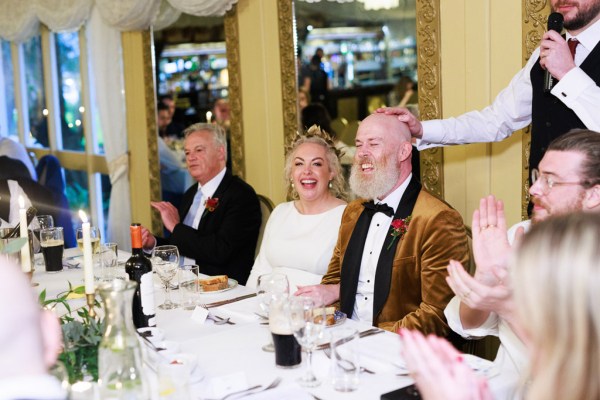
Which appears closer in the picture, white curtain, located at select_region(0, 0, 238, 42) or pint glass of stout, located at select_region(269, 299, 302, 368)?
pint glass of stout, located at select_region(269, 299, 302, 368)

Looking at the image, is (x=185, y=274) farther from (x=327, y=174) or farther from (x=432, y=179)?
(x=432, y=179)

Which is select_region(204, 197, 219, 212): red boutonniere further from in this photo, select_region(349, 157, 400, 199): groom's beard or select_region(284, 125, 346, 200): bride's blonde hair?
select_region(349, 157, 400, 199): groom's beard

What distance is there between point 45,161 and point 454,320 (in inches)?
183

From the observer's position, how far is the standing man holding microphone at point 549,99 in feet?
9.21

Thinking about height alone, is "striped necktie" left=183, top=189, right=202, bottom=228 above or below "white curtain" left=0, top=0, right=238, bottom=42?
below

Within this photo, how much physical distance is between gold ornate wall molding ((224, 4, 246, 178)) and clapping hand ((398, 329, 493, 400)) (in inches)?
160

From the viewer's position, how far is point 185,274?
107 inches

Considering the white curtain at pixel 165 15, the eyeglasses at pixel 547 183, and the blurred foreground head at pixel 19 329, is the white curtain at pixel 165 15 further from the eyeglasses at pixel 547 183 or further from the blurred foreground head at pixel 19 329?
the blurred foreground head at pixel 19 329

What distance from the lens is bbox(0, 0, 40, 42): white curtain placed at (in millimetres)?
7816

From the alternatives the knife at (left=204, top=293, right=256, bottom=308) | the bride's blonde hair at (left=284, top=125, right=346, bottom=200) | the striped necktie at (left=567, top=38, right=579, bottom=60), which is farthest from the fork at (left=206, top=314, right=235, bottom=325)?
the striped necktie at (left=567, top=38, right=579, bottom=60)

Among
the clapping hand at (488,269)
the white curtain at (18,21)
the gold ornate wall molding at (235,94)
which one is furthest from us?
the white curtain at (18,21)

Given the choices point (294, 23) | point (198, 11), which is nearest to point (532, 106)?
point (294, 23)

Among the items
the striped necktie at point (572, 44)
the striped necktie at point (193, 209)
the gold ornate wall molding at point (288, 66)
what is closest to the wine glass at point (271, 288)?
the striped necktie at point (572, 44)

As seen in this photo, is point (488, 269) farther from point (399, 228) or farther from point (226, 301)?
point (226, 301)
